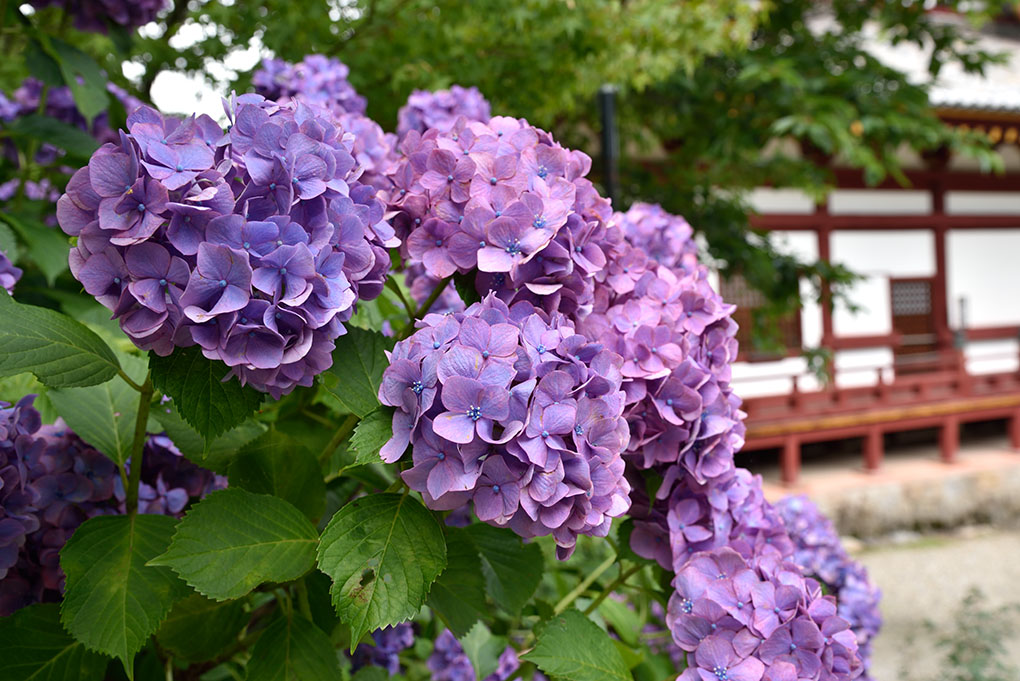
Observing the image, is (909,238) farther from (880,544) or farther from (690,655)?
(690,655)

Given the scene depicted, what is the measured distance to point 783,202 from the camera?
8281mm

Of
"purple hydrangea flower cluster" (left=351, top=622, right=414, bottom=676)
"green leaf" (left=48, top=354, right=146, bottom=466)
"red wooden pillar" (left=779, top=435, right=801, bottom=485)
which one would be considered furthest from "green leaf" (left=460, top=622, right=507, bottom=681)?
"red wooden pillar" (left=779, top=435, right=801, bottom=485)

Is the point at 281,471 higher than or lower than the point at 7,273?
Answer: lower

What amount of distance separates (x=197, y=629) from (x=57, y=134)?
93 centimetres

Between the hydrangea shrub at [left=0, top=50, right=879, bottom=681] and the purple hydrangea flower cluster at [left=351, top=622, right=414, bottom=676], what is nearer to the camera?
the hydrangea shrub at [left=0, top=50, right=879, bottom=681]

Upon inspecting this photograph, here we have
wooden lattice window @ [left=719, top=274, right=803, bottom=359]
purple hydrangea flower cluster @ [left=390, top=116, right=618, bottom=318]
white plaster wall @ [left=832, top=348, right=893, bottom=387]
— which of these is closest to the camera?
purple hydrangea flower cluster @ [left=390, top=116, right=618, bottom=318]

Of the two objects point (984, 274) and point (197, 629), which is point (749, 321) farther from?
point (197, 629)

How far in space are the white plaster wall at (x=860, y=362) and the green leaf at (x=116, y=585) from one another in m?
8.80

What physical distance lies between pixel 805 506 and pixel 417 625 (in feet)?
2.93

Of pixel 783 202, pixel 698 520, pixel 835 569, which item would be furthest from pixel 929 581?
pixel 698 520

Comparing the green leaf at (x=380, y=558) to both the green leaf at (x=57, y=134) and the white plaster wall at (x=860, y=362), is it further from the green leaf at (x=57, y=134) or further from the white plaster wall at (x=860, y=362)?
the white plaster wall at (x=860, y=362)

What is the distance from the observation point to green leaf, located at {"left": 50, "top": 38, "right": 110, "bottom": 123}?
1.40m

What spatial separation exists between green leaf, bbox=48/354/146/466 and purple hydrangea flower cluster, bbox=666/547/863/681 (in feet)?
1.83

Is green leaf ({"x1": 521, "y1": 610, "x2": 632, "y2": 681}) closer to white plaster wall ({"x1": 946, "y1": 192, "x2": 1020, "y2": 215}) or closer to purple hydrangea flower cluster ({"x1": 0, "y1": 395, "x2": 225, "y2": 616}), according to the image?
purple hydrangea flower cluster ({"x1": 0, "y1": 395, "x2": 225, "y2": 616})
